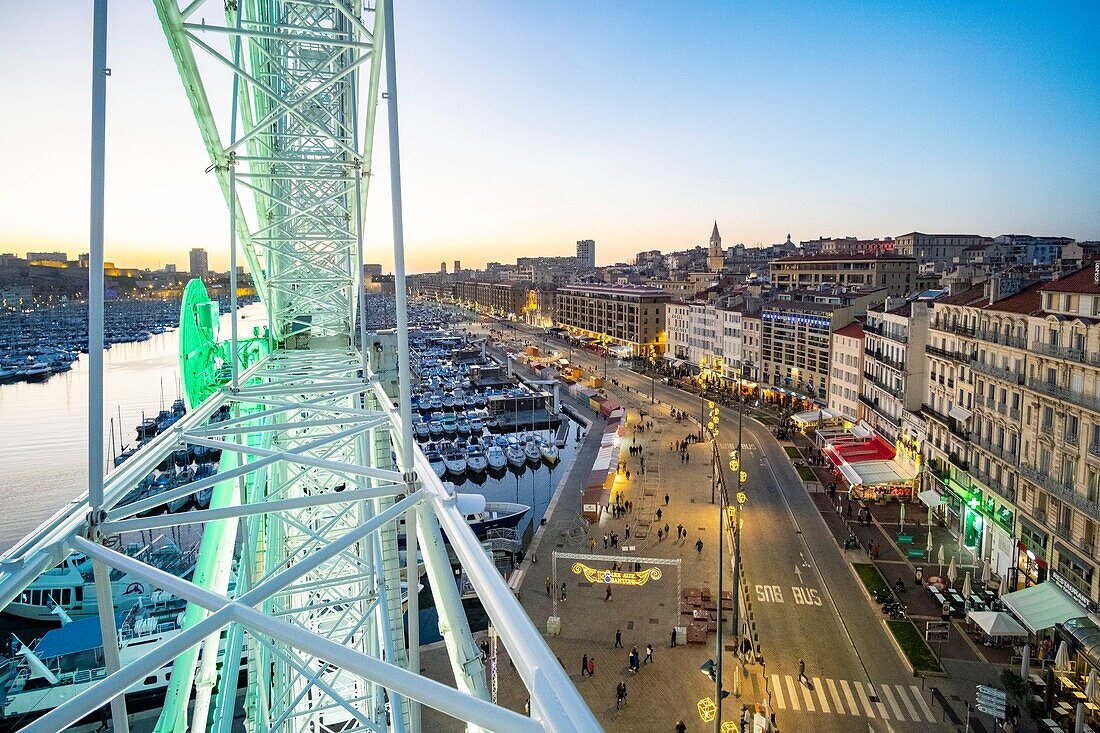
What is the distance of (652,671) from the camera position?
59.3 ft

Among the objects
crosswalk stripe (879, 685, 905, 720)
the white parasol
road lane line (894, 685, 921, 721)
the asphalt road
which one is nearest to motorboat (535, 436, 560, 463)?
the asphalt road

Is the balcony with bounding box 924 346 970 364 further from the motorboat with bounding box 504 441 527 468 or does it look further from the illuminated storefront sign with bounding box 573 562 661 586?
the motorboat with bounding box 504 441 527 468

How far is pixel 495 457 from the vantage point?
148ft

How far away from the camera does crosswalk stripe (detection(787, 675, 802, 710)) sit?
54.2 feet

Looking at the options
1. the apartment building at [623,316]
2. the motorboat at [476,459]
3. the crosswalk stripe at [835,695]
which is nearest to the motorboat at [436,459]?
the motorboat at [476,459]

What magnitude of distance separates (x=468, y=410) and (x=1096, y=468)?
4802 cm

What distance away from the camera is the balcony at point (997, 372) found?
22969mm

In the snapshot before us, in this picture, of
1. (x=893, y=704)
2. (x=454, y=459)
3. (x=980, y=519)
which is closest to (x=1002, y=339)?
(x=980, y=519)

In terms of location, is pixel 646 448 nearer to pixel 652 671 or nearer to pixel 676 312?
pixel 652 671

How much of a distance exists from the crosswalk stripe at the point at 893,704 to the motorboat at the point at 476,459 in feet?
98.5

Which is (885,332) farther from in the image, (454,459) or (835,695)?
(454,459)

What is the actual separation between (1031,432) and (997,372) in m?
2.99

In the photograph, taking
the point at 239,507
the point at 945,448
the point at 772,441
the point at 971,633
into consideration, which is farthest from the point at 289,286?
the point at 772,441

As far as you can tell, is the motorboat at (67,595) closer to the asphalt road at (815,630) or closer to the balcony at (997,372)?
the asphalt road at (815,630)
